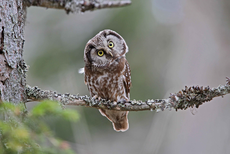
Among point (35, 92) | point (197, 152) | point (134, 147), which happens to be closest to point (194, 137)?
point (197, 152)

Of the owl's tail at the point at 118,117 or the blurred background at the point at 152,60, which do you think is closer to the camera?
the owl's tail at the point at 118,117

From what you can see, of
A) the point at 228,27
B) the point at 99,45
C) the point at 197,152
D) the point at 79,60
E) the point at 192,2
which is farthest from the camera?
the point at 192,2

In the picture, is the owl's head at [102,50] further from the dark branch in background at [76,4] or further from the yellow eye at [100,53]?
the dark branch in background at [76,4]

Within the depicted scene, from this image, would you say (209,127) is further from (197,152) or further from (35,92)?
(35,92)

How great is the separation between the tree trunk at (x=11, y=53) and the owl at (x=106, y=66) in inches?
51.1

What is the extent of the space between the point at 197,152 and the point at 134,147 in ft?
7.74

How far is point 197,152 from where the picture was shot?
16.9ft

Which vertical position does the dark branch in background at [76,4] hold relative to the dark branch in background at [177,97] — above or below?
above

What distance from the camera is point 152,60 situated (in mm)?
7203

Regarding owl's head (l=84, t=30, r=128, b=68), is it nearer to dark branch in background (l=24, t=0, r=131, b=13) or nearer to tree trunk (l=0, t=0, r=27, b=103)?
dark branch in background (l=24, t=0, r=131, b=13)

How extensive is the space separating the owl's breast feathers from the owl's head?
0.07 meters

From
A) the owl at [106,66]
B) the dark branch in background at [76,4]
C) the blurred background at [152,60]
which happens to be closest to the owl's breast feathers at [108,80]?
the owl at [106,66]

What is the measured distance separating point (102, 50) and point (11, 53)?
148cm

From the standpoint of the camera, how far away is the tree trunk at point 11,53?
7.16ft
